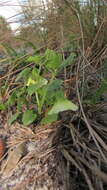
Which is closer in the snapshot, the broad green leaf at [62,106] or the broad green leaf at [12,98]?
the broad green leaf at [62,106]

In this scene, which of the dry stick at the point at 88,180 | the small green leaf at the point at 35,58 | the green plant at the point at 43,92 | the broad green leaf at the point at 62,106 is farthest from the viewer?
the small green leaf at the point at 35,58

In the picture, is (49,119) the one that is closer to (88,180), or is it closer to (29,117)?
(29,117)

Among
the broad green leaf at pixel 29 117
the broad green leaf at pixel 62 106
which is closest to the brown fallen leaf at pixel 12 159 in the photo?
the broad green leaf at pixel 29 117

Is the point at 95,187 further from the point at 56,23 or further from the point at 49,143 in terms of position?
the point at 56,23

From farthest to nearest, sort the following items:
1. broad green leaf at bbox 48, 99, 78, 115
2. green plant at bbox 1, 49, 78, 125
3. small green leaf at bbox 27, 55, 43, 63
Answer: small green leaf at bbox 27, 55, 43, 63 → green plant at bbox 1, 49, 78, 125 → broad green leaf at bbox 48, 99, 78, 115

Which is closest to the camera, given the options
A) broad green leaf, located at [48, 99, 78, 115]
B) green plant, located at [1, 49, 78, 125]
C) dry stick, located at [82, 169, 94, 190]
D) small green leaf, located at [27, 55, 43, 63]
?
dry stick, located at [82, 169, 94, 190]

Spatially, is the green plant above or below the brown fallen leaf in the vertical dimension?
above

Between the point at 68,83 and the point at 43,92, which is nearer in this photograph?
the point at 43,92

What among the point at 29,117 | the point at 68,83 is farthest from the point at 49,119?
the point at 68,83

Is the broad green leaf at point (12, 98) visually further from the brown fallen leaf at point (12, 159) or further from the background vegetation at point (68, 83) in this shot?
the brown fallen leaf at point (12, 159)

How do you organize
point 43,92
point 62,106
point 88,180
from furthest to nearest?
point 43,92 < point 62,106 < point 88,180

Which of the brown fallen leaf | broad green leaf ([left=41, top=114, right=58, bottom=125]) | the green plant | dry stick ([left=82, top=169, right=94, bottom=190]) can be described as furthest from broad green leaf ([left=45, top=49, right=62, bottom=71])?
dry stick ([left=82, top=169, right=94, bottom=190])

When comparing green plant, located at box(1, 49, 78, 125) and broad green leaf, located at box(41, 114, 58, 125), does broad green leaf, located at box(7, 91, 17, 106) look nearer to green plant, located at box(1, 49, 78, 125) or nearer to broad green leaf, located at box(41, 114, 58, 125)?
green plant, located at box(1, 49, 78, 125)
